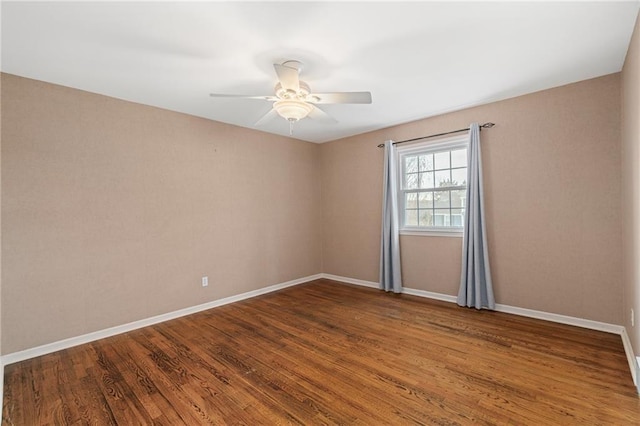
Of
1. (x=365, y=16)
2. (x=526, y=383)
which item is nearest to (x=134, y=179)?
(x=365, y=16)

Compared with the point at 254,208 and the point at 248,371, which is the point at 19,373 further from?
the point at 254,208

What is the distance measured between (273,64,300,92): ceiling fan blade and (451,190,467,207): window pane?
107 inches

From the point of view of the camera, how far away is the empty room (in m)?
1.92

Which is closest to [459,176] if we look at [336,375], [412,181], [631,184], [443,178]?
[443,178]

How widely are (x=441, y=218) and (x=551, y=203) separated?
126cm

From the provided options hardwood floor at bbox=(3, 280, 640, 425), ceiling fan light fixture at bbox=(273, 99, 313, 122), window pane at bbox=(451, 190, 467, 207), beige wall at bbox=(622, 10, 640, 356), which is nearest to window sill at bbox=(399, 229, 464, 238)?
window pane at bbox=(451, 190, 467, 207)

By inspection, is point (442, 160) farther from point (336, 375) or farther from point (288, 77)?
point (336, 375)

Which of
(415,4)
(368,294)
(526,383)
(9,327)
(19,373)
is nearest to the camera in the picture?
(415,4)

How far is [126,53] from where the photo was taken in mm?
2297

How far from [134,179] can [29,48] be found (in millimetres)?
1394

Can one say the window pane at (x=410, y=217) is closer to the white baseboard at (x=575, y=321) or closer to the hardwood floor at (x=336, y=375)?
the white baseboard at (x=575, y=321)

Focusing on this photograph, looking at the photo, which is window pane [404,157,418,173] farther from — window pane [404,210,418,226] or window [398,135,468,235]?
window pane [404,210,418,226]

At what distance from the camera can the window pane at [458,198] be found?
3.86 metres

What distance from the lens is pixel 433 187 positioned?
4164 mm
